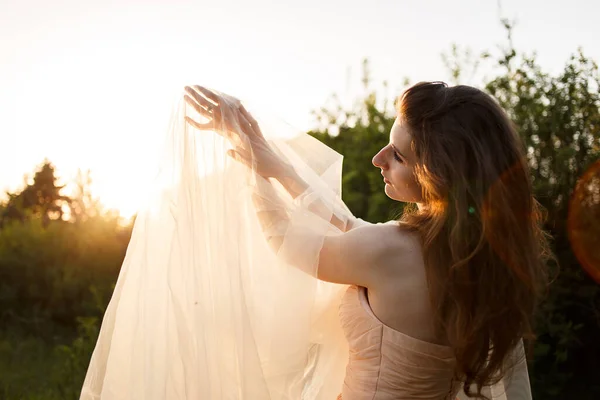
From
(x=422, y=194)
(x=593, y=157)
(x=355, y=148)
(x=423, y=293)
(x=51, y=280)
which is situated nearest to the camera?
(x=423, y=293)

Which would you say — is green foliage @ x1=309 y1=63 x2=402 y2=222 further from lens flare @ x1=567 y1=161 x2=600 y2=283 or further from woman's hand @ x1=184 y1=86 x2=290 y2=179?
woman's hand @ x1=184 y1=86 x2=290 y2=179

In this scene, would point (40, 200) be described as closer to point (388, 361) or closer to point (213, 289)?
point (213, 289)

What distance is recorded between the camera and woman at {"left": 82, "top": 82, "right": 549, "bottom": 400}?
1.90 metres

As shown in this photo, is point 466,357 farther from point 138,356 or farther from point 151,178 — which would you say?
point 151,178

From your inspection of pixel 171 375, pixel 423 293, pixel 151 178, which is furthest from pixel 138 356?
pixel 423 293

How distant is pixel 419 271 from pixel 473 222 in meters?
0.22

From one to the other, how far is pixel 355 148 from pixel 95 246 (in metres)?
3.40

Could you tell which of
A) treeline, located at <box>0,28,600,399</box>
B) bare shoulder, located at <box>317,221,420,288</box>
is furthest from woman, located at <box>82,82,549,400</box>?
treeline, located at <box>0,28,600,399</box>

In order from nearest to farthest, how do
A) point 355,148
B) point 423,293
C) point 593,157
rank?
1. point 423,293
2. point 593,157
3. point 355,148

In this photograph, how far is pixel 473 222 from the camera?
75.0 inches

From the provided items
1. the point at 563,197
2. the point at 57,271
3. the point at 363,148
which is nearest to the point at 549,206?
the point at 563,197

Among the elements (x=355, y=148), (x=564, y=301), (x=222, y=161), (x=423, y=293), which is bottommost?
(x=564, y=301)

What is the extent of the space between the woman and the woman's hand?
0.10 metres

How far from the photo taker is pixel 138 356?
2018 millimetres
